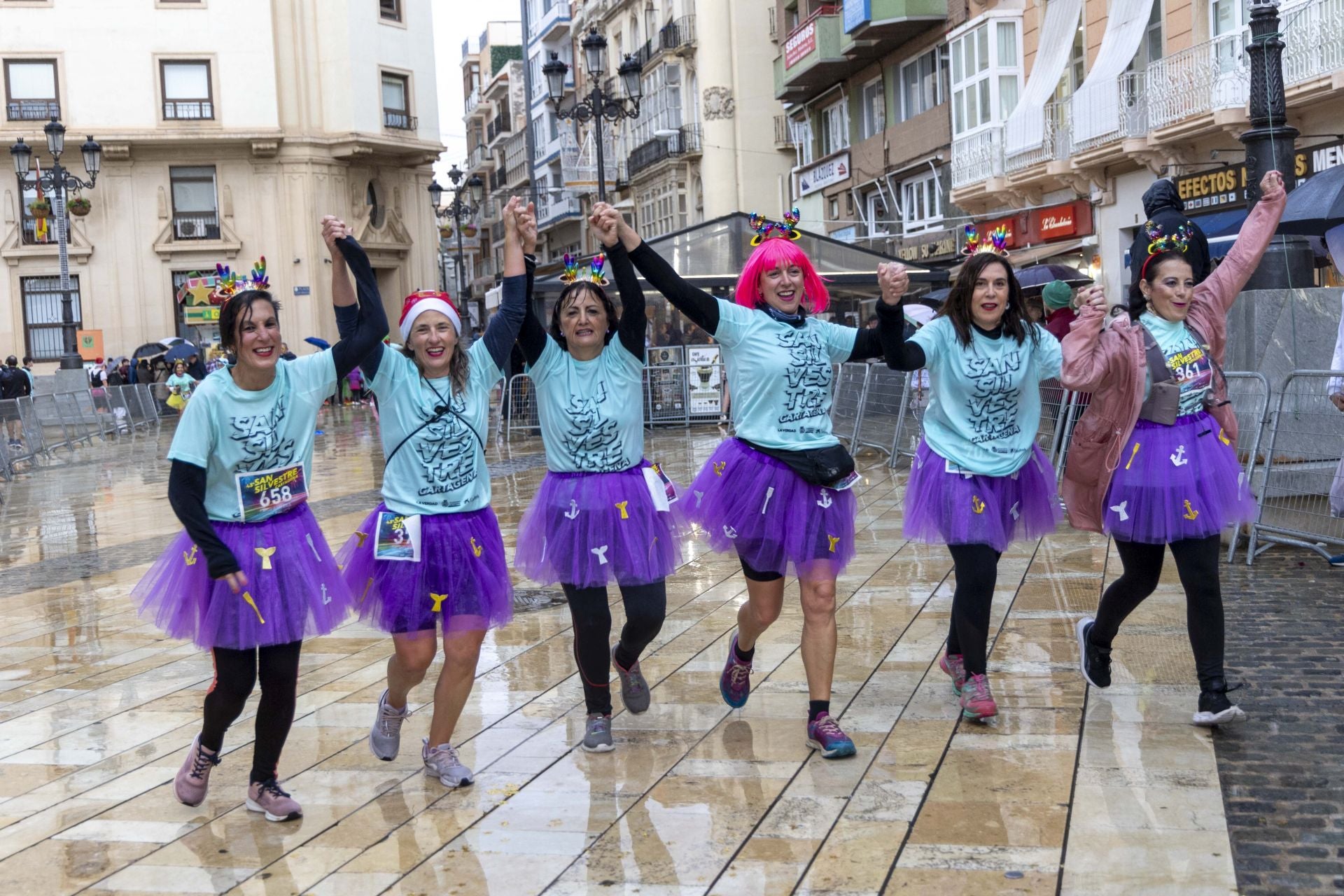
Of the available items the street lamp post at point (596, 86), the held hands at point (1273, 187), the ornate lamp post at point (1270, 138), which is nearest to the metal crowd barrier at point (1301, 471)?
the ornate lamp post at point (1270, 138)

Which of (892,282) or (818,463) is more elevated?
(892,282)

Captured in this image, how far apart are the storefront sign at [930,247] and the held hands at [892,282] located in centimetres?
2450

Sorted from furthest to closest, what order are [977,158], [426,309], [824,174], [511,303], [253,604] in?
[824,174], [977,158], [511,303], [426,309], [253,604]

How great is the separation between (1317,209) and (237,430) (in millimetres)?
8966

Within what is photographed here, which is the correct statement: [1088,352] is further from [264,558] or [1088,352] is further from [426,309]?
[264,558]

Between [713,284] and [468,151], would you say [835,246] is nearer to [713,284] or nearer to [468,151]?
[713,284]

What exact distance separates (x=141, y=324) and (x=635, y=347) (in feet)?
136

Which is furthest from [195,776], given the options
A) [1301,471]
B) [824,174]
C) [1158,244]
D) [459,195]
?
[459,195]

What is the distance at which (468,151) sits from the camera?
106m

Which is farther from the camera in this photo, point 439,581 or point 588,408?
point 588,408

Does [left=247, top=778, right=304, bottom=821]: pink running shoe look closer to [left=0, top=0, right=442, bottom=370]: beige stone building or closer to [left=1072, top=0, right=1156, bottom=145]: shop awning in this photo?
[left=1072, top=0, right=1156, bottom=145]: shop awning

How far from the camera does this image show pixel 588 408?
17.8 feet

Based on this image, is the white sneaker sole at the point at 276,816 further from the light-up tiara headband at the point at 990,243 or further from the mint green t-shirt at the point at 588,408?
the light-up tiara headband at the point at 990,243

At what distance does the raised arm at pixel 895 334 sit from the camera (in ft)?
18.2
